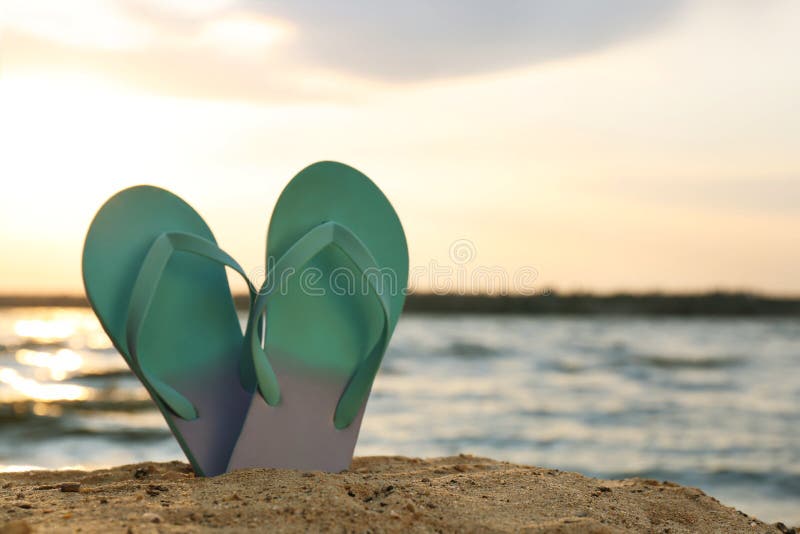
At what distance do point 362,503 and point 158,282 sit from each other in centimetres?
135

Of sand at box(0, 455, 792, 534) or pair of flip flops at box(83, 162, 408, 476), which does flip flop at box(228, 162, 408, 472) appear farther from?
sand at box(0, 455, 792, 534)

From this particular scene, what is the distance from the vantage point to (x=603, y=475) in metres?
5.78

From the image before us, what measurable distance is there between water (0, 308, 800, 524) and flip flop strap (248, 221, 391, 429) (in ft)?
7.82

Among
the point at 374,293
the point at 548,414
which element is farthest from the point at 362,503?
the point at 548,414

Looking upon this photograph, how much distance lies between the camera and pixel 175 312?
11.5 feet

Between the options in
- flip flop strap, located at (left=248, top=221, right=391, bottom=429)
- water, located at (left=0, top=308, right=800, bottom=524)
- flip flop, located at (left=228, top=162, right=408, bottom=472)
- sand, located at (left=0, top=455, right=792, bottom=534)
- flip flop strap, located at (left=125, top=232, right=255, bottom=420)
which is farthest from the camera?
water, located at (left=0, top=308, right=800, bottom=524)

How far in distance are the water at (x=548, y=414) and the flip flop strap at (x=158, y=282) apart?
2741mm

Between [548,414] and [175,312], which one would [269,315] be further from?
[548,414]

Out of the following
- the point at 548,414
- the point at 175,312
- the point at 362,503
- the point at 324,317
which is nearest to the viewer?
the point at 362,503

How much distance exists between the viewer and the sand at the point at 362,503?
8.04 feet

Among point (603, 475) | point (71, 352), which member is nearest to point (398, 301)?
point (603, 475)

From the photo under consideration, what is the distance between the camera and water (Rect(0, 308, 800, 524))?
6.17m

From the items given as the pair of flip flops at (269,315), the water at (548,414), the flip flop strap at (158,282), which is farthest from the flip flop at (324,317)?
the water at (548,414)

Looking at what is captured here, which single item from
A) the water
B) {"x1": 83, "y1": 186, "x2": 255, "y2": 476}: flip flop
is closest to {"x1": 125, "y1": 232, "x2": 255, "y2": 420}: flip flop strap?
{"x1": 83, "y1": 186, "x2": 255, "y2": 476}: flip flop
